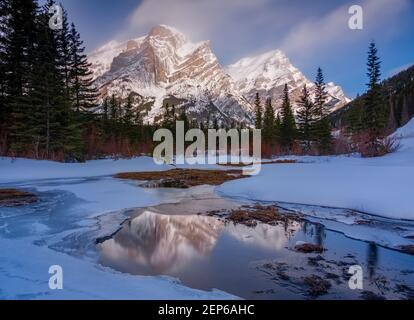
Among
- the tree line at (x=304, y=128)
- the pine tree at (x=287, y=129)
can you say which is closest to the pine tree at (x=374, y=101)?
the tree line at (x=304, y=128)

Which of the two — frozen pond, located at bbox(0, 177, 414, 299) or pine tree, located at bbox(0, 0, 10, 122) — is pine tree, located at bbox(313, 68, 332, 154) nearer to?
pine tree, located at bbox(0, 0, 10, 122)

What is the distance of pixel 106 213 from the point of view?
35.6 feet

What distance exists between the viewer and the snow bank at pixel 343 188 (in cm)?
1118

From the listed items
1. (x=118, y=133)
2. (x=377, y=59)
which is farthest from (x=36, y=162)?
(x=377, y=59)

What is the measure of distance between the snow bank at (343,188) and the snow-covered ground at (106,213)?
0.03 metres

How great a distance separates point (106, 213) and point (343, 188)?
9.09 m

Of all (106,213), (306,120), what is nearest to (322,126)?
(306,120)

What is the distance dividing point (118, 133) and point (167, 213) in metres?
41.5

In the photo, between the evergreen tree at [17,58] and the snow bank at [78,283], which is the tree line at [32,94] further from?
the snow bank at [78,283]

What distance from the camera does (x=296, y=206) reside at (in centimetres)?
1305

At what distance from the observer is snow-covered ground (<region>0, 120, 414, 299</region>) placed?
16.1ft

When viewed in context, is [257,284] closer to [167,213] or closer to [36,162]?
[167,213]

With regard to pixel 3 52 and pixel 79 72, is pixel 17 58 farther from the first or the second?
pixel 79 72

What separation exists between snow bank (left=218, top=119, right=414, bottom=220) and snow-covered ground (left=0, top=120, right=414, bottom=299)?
31mm
